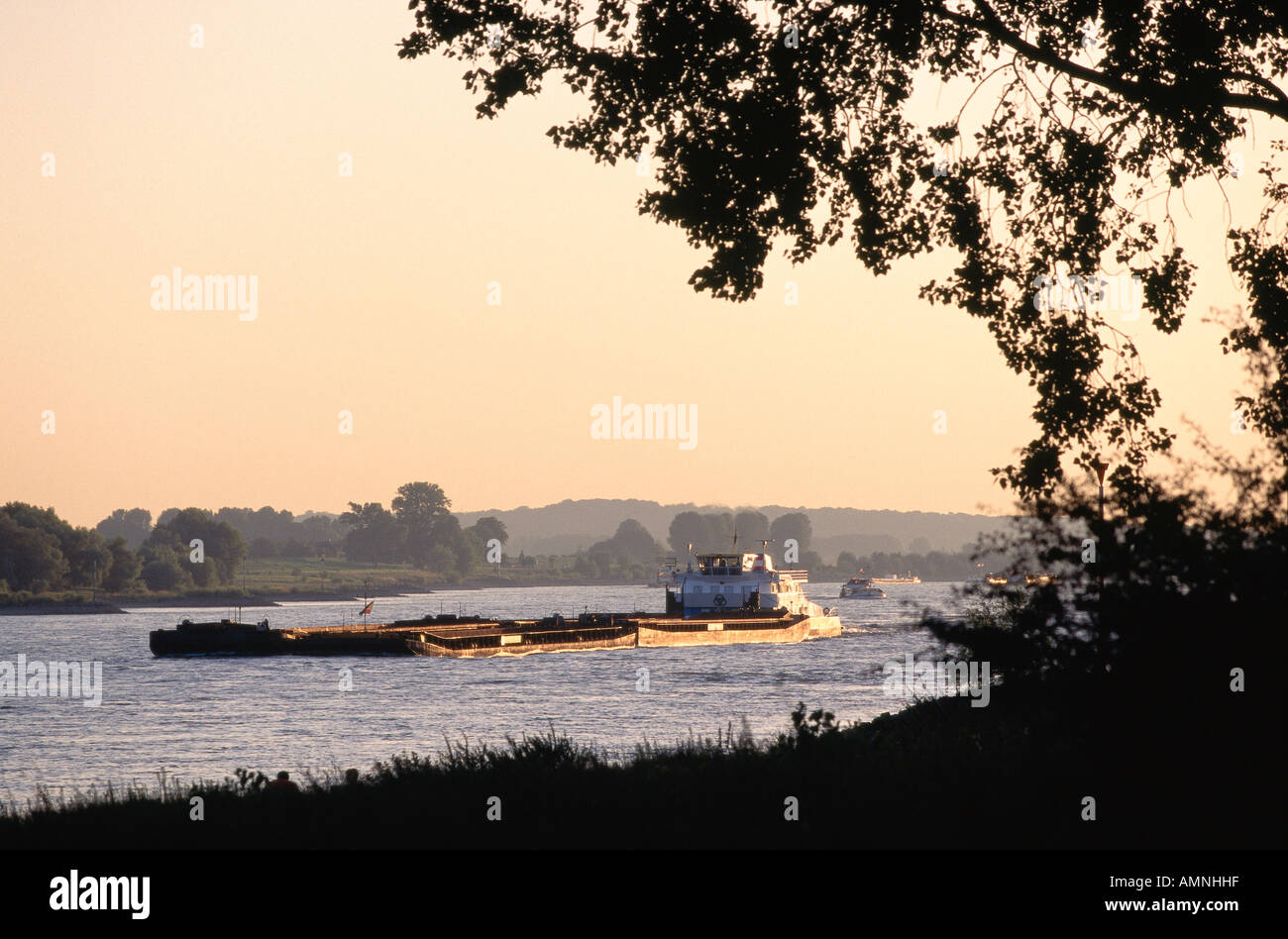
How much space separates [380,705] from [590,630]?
3957 cm

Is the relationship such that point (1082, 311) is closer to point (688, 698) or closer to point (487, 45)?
point (487, 45)

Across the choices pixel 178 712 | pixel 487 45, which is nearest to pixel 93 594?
pixel 178 712

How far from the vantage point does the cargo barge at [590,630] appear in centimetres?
8469

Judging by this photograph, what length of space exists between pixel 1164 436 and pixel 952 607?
15.3ft

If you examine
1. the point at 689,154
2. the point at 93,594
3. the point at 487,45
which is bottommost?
the point at 93,594

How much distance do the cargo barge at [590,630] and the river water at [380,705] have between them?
141 cm

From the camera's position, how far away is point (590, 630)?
9119 centimetres

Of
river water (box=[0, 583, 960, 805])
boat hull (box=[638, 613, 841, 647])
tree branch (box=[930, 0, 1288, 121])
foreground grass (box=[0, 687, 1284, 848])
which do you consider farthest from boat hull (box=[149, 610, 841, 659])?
tree branch (box=[930, 0, 1288, 121])

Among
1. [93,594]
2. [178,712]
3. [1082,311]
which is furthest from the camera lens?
[93,594]

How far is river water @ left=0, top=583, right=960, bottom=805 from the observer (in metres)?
37.1

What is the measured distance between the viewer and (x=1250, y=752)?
11.1 m

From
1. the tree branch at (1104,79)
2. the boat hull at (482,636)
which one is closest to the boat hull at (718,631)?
the boat hull at (482,636)

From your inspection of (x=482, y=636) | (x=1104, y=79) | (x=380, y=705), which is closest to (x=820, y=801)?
(x=1104, y=79)

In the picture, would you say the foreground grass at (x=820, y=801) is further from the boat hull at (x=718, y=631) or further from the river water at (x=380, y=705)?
the boat hull at (x=718, y=631)
